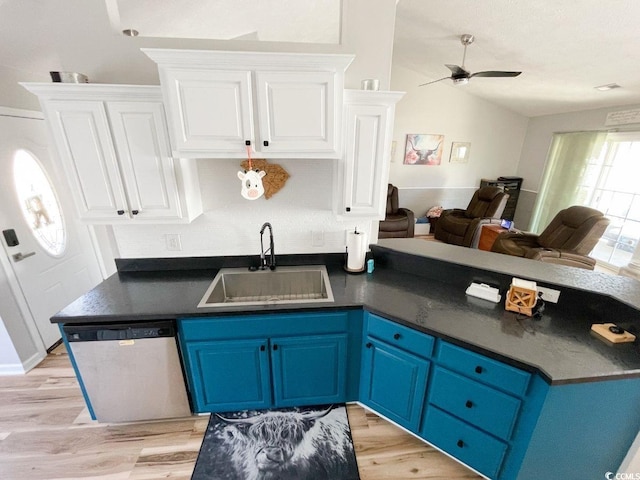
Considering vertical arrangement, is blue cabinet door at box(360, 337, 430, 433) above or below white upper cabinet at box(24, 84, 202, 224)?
below

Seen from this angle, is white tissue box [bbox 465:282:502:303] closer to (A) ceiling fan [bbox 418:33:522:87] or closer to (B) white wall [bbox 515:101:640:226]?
(A) ceiling fan [bbox 418:33:522:87]

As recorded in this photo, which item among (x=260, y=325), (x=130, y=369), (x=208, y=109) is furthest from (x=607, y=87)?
(x=130, y=369)

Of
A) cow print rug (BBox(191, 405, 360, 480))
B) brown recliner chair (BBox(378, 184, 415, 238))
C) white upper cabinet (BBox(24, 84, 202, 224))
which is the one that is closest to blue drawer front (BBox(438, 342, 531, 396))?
cow print rug (BBox(191, 405, 360, 480))

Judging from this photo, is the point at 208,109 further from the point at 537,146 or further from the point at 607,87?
the point at 537,146

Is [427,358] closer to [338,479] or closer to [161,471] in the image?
[338,479]

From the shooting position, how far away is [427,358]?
4.80ft

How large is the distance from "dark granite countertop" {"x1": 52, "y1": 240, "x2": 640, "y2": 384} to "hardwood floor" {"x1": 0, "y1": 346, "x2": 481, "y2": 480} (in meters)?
0.88

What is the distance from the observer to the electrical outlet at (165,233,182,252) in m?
1.96

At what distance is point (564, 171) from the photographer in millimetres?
4848

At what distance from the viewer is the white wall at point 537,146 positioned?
15.3 ft

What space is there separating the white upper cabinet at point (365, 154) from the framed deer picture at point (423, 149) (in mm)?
4482

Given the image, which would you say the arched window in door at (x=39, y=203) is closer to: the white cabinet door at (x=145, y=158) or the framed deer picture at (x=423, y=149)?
the white cabinet door at (x=145, y=158)

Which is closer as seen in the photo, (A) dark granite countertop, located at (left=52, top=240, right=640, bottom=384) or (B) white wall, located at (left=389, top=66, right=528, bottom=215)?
(A) dark granite countertop, located at (left=52, top=240, right=640, bottom=384)

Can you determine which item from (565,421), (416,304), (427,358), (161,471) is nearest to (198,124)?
(416,304)
